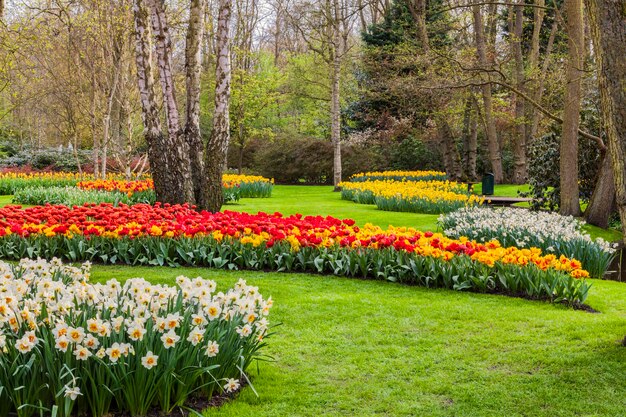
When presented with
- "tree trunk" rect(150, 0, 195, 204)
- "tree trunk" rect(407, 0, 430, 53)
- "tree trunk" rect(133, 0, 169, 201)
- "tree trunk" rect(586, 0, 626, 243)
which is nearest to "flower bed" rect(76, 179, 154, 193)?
"tree trunk" rect(133, 0, 169, 201)

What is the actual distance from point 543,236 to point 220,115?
255 inches

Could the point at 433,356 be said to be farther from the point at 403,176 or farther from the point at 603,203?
the point at 403,176

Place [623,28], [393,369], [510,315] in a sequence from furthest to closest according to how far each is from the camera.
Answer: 1. [510,315]
2. [393,369]
3. [623,28]

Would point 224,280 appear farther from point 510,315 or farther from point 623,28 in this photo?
point 623,28

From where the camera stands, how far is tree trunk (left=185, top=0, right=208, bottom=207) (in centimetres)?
1239

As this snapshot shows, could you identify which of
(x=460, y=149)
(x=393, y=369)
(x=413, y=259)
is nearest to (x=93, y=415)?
(x=393, y=369)

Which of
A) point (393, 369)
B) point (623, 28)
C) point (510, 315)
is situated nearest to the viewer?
point (623, 28)

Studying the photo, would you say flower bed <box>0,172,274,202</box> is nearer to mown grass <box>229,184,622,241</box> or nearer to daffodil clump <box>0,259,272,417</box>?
mown grass <box>229,184,622,241</box>

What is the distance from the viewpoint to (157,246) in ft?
26.5

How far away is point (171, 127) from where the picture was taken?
12031 mm

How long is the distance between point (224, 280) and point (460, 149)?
2598 cm

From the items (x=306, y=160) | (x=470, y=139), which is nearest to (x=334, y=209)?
(x=470, y=139)

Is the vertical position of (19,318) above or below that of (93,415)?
above

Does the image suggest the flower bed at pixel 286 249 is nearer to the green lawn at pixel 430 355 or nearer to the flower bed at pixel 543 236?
the green lawn at pixel 430 355
